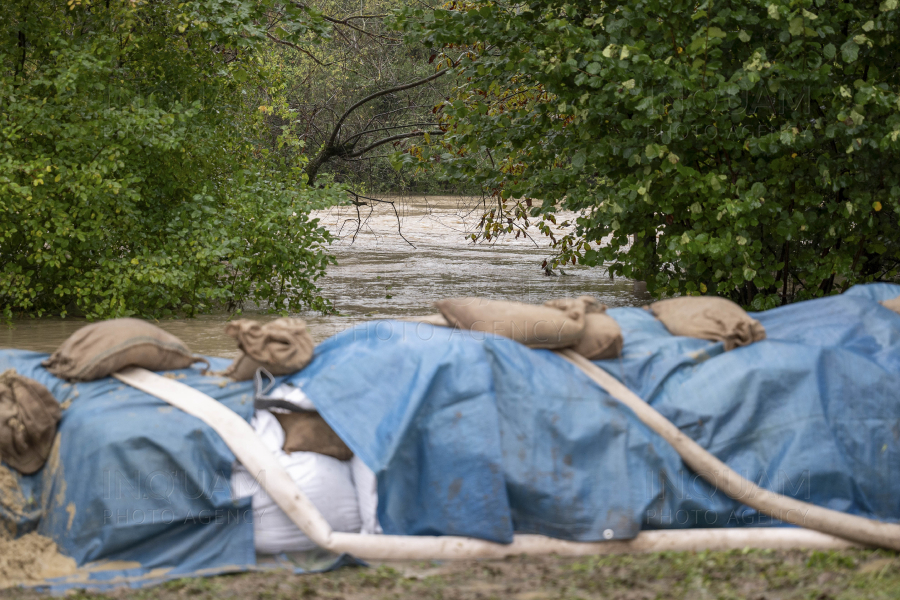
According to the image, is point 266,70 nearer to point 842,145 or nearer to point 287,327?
point 842,145

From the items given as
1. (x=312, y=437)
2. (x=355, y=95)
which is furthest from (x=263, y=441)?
(x=355, y=95)

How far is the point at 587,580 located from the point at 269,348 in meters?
1.27

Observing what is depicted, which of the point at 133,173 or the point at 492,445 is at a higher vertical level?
the point at 133,173

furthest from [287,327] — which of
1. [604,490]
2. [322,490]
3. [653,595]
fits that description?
[653,595]

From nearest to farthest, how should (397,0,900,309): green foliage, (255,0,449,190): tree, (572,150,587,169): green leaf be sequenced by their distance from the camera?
(397,0,900,309): green foliage → (572,150,587,169): green leaf → (255,0,449,190): tree

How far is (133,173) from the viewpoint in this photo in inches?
295

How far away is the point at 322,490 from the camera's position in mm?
2834

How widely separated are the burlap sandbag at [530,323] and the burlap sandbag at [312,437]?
2.08 feet

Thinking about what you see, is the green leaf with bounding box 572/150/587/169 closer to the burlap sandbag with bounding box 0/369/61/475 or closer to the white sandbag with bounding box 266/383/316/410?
the white sandbag with bounding box 266/383/316/410

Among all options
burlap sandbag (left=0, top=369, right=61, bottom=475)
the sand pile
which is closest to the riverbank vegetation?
burlap sandbag (left=0, top=369, right=61, bottom=475)

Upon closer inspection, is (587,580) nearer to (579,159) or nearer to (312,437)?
(312,437)

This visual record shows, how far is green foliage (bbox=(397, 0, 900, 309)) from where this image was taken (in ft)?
17.6

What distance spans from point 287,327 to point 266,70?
646 centimetres

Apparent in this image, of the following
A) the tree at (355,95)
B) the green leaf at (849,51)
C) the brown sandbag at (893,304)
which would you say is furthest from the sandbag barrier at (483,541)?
the tree at (355,95)
